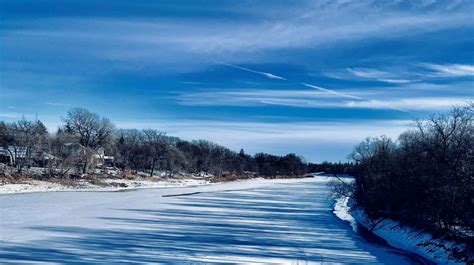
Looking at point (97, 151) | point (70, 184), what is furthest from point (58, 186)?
point (97, 151)

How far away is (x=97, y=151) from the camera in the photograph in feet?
238

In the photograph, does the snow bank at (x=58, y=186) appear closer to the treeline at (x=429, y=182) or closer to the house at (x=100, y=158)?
the house at (x=100, y=158)

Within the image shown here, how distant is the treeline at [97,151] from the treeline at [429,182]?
36000mm

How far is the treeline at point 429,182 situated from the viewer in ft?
58.1

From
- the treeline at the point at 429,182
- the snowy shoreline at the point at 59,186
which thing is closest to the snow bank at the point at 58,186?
the snowy shoreline at the point at 59,186

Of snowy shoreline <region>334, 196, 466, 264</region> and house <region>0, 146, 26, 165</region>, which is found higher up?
house <region>0, 146, 26, 165</region>

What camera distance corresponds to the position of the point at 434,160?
69.1 feet

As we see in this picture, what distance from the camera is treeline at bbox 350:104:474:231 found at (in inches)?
697

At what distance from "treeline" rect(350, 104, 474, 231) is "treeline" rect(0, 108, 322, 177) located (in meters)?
36.0

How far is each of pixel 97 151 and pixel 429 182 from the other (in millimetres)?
59410

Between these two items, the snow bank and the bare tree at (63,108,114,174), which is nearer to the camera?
the snow bank

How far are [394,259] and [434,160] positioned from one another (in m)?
7.03

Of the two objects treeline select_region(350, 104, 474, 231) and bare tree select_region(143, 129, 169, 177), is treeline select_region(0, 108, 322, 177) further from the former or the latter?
treeline select_region(350, 104, 474, 231)

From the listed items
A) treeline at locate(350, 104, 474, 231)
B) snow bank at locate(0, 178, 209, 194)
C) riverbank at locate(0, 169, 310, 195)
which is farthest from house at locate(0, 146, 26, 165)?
treeline at locate(350, 104, 474, 231)
